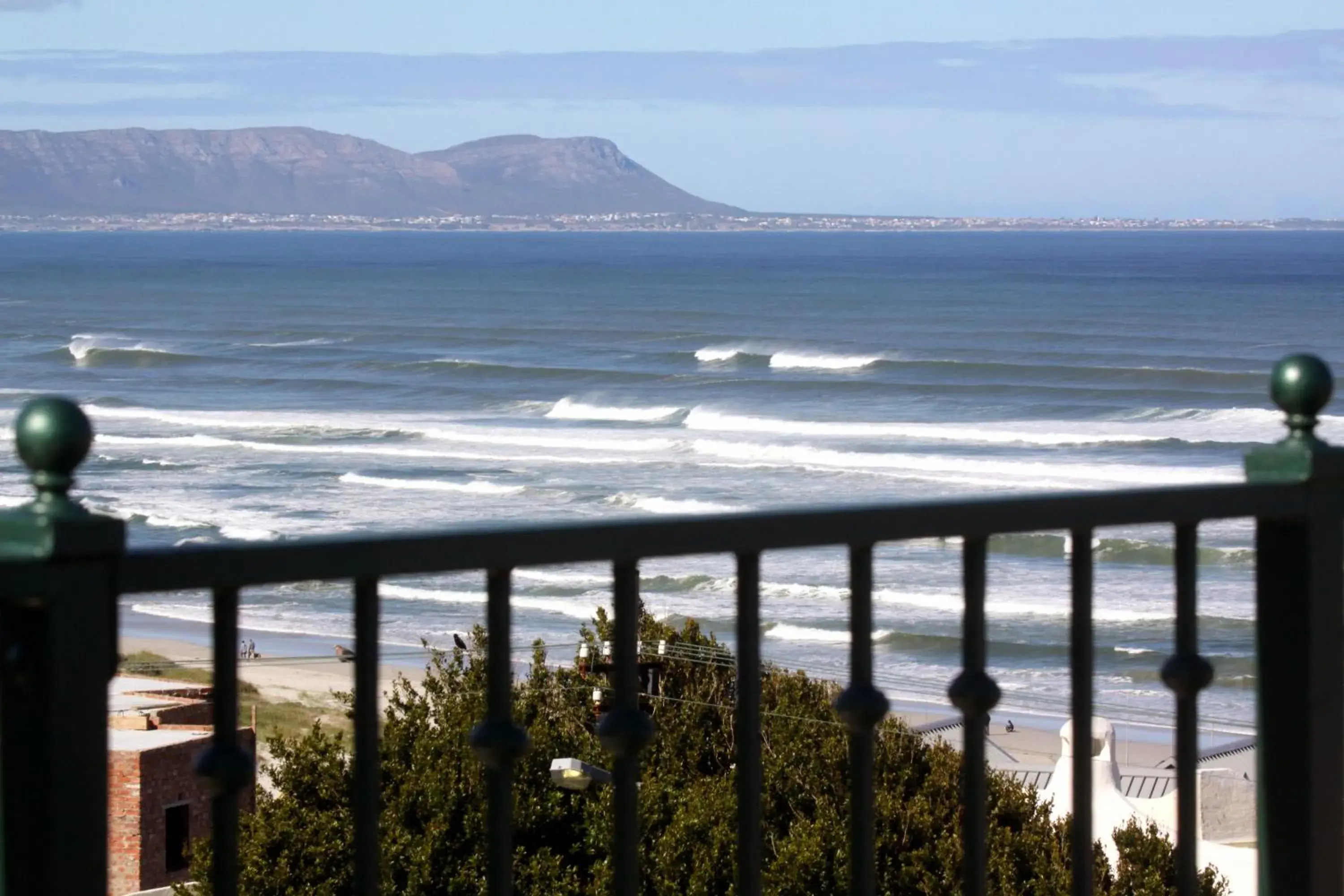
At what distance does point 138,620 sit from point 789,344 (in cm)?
4096

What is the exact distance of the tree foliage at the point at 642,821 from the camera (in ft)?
28.8

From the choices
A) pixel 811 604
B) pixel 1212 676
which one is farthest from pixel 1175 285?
pixel 1212 676

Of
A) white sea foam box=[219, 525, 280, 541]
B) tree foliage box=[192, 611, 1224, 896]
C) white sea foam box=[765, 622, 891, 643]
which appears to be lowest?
white sea foam box=[765, 622, 891, 643]

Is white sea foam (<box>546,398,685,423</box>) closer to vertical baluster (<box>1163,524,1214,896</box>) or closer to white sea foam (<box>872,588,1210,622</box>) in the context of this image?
white sea foam (<box>872,588,1210,622</box>)

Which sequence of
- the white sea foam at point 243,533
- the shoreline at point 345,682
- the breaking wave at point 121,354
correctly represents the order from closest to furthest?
the shoreline at point 345,682
the white sea foam at point 243,533
the breaking wave at point 121,354

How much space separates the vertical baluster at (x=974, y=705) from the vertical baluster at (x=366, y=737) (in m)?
0.76

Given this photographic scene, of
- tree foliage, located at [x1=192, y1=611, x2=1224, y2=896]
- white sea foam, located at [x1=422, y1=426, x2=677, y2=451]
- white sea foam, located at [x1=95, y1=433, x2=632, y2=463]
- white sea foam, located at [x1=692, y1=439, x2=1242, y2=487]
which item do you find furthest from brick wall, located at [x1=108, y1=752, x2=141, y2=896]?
white sea foam, located at [x1=422, y1=426, x2=677, y2=451]

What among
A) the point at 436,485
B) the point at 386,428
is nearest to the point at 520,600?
the point at 436,485

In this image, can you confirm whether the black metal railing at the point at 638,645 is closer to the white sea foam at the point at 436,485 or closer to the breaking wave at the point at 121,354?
the white sea foam at the point at 436,485

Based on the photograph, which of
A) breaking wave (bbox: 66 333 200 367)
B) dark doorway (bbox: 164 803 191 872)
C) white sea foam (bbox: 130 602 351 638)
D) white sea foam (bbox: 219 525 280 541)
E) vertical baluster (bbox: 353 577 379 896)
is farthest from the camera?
breaking wave (bbox: 66 333 200 367)

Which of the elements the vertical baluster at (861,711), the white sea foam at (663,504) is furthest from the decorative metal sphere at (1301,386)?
the white sea foam at (663,504)

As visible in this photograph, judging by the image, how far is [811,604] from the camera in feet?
73.2

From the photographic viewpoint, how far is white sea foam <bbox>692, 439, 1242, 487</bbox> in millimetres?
31875

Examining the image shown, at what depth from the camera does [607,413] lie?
44.0m
